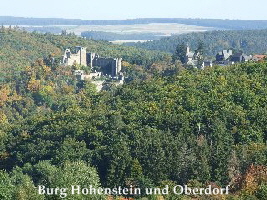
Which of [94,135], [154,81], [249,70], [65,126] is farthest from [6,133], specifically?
[249,70]

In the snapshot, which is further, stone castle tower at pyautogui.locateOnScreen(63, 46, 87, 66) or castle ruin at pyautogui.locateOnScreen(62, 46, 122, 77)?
stone castle tower at pyautogui.locateOnScreen(63, 46, 87, 66)

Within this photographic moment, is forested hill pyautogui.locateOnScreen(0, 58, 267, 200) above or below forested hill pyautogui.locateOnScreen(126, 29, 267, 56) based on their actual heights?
above

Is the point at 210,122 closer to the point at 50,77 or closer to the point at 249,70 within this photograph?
the point at 249,70

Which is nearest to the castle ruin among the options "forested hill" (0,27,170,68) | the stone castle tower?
the stone castle tower

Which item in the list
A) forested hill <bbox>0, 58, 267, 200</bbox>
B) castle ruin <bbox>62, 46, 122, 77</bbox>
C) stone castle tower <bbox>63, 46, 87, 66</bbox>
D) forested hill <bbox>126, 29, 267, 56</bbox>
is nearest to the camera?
forested hill <bbox>0, 58, 267, 200</bbox>

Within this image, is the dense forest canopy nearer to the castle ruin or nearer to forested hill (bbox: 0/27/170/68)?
the castle ruin
